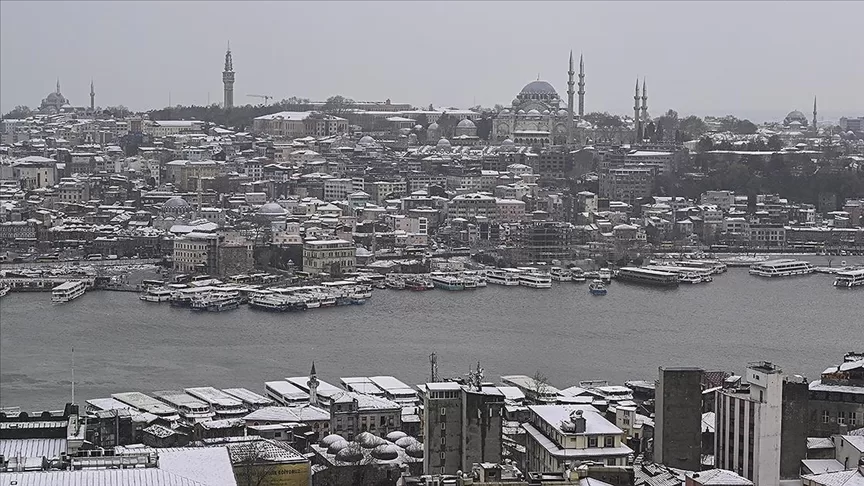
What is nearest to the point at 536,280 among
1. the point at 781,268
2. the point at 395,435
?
the point at 781,268

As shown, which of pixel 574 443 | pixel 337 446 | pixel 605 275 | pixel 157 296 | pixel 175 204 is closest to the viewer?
pixel 574 443

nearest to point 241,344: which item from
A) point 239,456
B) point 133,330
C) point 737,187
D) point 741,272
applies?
point 133,330

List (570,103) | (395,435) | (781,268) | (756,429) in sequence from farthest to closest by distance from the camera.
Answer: (570,103)
(781,268)
(395,435)
(756,429)

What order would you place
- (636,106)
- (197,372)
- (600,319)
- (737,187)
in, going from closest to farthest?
(197,372)
(600,319)
(737,187)
(636,106)

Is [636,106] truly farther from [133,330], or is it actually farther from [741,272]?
[133,330]

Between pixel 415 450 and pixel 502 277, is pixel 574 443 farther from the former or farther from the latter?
pixel 502 277

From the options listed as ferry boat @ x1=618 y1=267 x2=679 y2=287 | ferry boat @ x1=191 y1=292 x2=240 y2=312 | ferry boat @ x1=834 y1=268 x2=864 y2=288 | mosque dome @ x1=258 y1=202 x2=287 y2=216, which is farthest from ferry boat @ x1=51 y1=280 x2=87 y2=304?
ferry boat @ x1=834 y1=268 x2=864 y2=288

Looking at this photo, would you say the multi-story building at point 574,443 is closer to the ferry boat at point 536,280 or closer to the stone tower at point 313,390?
the stone tower at point 313,390
